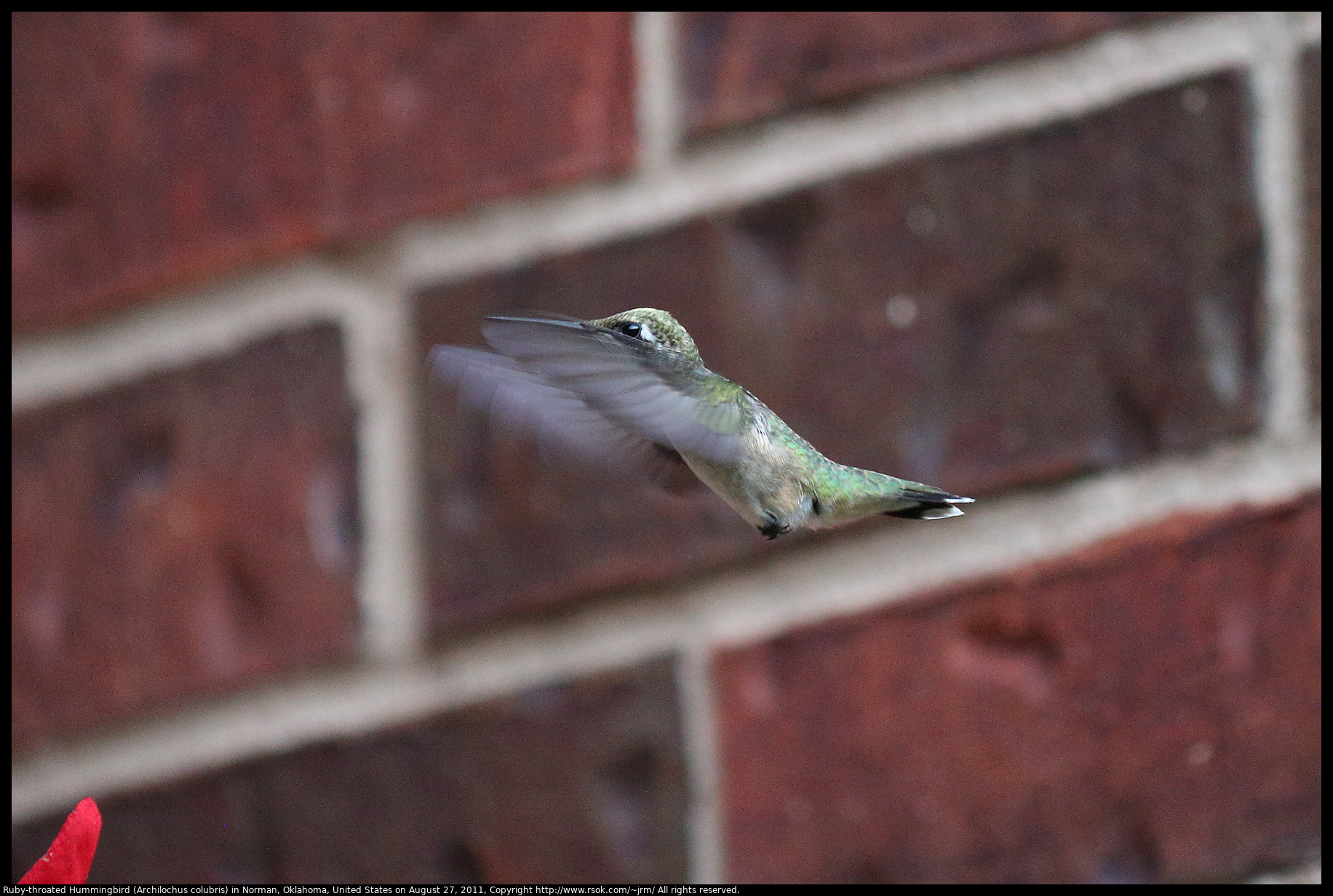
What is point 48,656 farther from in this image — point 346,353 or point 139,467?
point 346,353

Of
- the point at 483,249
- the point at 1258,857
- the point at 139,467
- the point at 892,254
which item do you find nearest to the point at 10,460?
the point at 139,467

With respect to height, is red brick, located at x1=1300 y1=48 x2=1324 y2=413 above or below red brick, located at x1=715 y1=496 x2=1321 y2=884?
above

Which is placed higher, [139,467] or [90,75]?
[90,75]

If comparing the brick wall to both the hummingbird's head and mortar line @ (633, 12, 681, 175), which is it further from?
the hummingbird's head

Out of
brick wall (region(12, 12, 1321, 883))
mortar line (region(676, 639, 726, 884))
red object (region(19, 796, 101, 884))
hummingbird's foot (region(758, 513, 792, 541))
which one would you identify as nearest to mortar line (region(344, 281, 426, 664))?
brick wall (region(12, 12, 1321, 883))

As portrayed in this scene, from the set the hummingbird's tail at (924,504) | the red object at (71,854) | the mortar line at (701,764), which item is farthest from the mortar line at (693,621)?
the red object at (71,854)

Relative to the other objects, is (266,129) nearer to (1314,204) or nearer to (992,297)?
(992,297)
